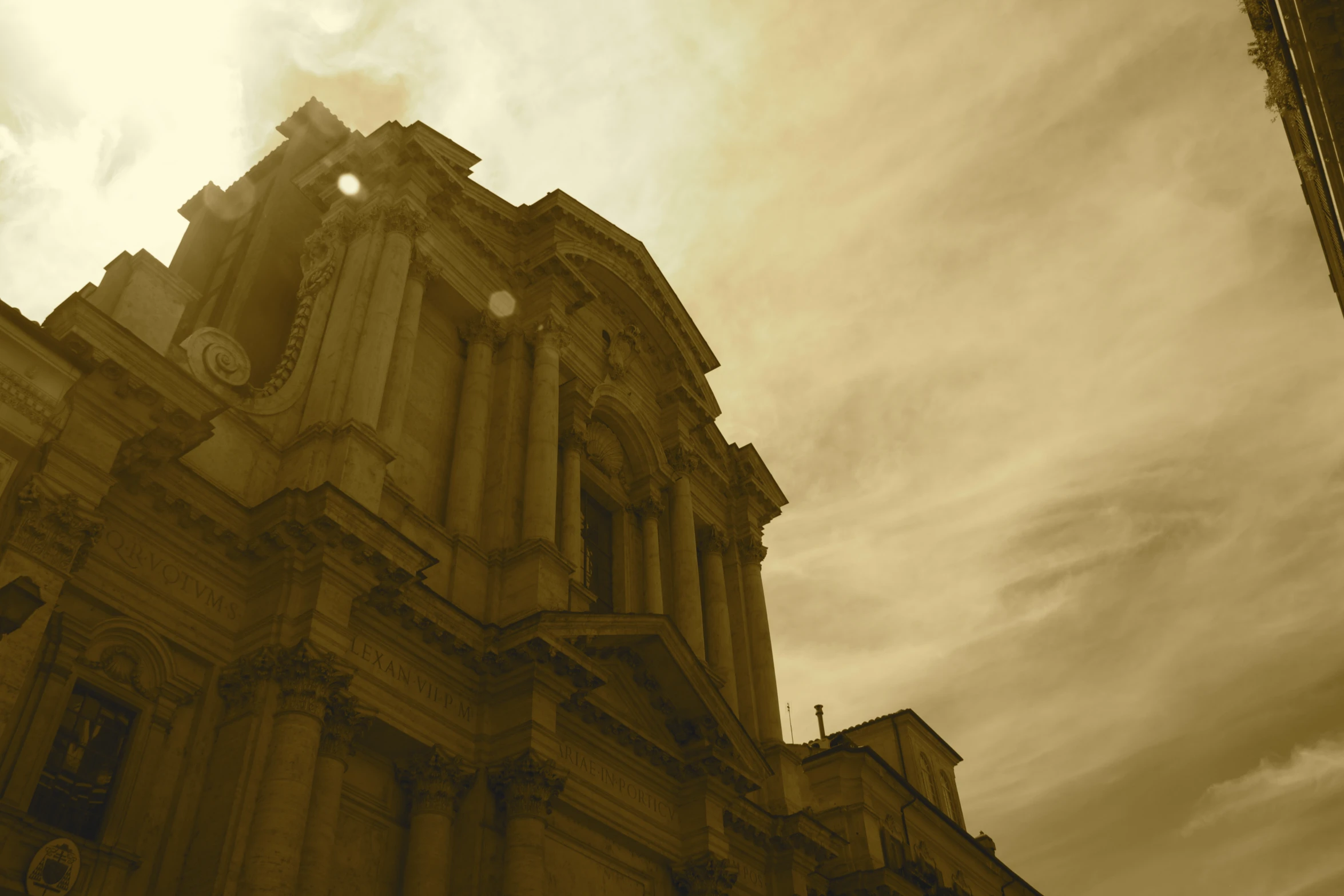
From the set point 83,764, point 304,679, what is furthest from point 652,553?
point 83,764

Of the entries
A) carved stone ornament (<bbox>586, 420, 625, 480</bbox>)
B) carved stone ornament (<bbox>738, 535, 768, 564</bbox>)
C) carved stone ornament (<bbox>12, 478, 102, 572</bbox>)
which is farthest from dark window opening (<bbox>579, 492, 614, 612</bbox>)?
carved stone ornament (<bbox>12, 478, 102, 572</bbox>)

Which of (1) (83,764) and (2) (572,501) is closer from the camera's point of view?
(1) (83,764)

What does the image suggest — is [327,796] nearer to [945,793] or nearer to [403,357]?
[403,357]

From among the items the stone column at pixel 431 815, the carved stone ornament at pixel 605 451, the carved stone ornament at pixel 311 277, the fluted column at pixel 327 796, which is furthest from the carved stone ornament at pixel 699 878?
the carved stone ornament at pixel 311 277

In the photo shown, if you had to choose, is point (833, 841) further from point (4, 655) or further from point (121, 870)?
point (4, 655)

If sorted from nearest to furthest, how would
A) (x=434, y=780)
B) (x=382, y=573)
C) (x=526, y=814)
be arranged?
(x=382, y=573) → (x=434, y=780) → (x=526, y=814)

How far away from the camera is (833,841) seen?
69.7 ft

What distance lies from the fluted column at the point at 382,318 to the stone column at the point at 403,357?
0.21 m

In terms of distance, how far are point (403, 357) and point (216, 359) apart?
10.4 ft

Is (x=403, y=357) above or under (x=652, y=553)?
under

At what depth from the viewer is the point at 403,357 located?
1667 cm

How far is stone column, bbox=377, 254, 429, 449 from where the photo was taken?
15.8 m

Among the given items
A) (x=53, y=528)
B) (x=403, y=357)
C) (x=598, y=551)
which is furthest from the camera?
(x=598, y=551)

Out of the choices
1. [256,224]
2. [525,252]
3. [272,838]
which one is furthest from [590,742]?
[256,224]
